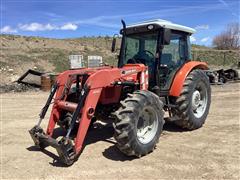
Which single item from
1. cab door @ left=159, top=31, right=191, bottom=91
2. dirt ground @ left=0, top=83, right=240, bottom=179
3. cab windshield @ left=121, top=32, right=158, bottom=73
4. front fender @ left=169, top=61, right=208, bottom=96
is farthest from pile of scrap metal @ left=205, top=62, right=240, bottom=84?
cab windshield @ left=121, top=32, right=158, bottom=73

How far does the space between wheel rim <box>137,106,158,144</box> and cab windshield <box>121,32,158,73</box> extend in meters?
1.33

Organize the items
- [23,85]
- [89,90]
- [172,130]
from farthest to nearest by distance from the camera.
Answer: [23,85] → [172,130] → [89,90]

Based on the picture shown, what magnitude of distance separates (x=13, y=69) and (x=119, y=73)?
67.0ft

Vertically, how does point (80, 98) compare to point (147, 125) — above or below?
above

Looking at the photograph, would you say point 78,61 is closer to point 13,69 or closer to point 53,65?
point 13,69

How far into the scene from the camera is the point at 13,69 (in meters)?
25.3

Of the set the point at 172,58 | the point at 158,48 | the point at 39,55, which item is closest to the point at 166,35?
the point at 158,48

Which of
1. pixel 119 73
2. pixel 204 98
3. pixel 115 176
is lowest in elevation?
pixel 115 176

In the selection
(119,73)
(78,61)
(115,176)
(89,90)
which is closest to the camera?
(115,176)

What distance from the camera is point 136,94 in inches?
241

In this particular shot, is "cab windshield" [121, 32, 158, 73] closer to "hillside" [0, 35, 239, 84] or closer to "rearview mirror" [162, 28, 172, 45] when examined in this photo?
"rearview mirror" [162, 28, 172, 45]

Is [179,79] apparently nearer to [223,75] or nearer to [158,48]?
[158,48]

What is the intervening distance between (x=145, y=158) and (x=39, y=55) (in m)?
27.4

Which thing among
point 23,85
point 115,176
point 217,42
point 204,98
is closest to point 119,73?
point 115,176
